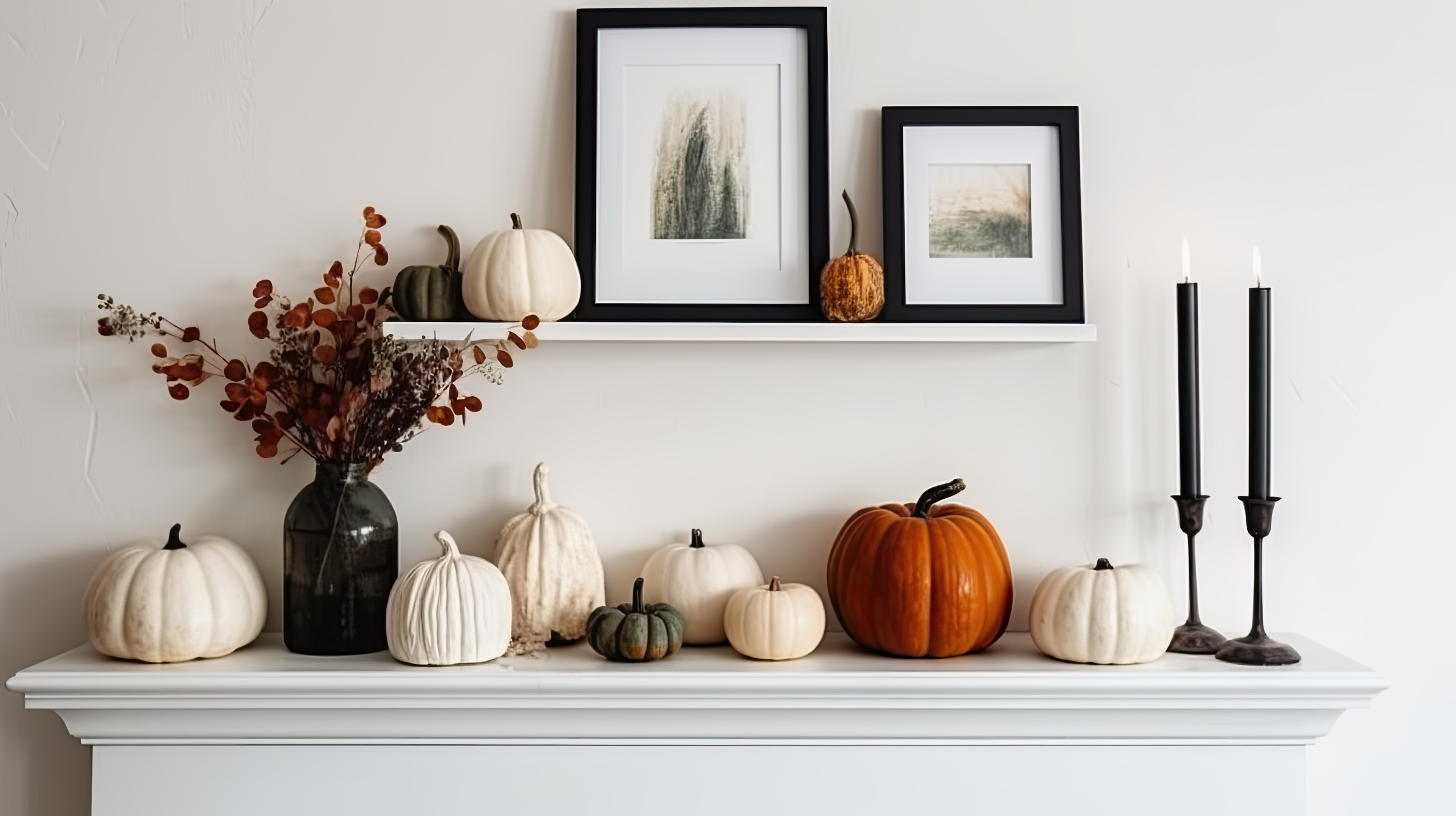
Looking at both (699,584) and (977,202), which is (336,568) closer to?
(699,584)

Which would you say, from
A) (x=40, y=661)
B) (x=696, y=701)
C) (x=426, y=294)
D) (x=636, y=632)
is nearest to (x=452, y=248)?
(x=426, y=294)

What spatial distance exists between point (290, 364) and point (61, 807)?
0.69 metres

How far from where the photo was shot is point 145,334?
1428mm

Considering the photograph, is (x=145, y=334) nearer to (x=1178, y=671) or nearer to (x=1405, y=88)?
(x=1178, y=671)

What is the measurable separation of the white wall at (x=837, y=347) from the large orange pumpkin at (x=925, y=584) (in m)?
0.13

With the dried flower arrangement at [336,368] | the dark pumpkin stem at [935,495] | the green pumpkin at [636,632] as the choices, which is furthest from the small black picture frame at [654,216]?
the green pumpkin at [636,632]

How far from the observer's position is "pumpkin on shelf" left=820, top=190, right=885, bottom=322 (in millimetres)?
A: 1335

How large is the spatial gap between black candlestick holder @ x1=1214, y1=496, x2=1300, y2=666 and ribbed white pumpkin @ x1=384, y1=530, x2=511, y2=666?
2.95 feet

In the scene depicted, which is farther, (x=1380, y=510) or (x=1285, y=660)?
(x=1380, y=510)

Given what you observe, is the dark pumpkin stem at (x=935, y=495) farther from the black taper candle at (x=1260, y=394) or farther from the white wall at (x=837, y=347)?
the black taper candle at (x=1260, y=394)

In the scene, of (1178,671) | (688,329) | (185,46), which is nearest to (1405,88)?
(1178,671)

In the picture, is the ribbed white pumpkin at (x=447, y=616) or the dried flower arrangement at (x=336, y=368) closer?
the ribbed white pumpkin at (x=447, y=616)

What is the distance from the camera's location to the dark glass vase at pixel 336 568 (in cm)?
131

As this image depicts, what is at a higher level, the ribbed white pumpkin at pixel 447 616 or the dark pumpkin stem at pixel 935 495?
the dark pumpkin stem at pixel 935 495
